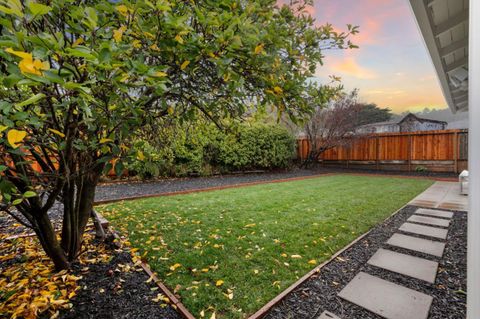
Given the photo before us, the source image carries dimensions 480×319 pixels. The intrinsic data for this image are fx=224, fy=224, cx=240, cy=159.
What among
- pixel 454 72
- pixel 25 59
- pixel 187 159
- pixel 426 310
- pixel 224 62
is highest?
pixel 454 72

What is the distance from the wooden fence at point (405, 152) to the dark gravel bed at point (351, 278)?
9739 millimetres

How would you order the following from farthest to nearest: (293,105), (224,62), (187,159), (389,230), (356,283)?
(187,159) → (389,230) → (356,283) → (293,105) → (224,62)

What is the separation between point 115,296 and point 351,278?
227cm

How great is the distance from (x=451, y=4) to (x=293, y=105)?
4.07 m

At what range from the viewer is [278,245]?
2969 millimetres

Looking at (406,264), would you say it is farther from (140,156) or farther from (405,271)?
(140,156)

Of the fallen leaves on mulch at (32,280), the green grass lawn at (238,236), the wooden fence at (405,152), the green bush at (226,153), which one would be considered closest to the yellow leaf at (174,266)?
the green grass lawn at (238,236)

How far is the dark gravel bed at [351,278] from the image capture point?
1.85m

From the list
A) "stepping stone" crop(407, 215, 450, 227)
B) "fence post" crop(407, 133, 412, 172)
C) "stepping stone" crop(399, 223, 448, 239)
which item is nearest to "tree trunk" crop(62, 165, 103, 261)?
"stepping stone" crop(399, 223, 448, 239)

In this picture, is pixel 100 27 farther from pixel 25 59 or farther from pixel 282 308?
pixel 282 308

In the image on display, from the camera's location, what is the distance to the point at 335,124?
12.1 m

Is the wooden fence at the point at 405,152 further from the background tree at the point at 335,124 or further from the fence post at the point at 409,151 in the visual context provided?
the background tree at the point at 335,124

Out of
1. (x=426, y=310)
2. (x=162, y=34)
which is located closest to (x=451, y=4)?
(x=426, y=310)

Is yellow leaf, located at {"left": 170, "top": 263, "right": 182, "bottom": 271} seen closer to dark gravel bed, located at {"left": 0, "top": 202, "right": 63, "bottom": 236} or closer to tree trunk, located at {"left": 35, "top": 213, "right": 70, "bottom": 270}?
tree trunk, located at {"left": 35, "top": 213, "right": 70, "bottom": 270}
